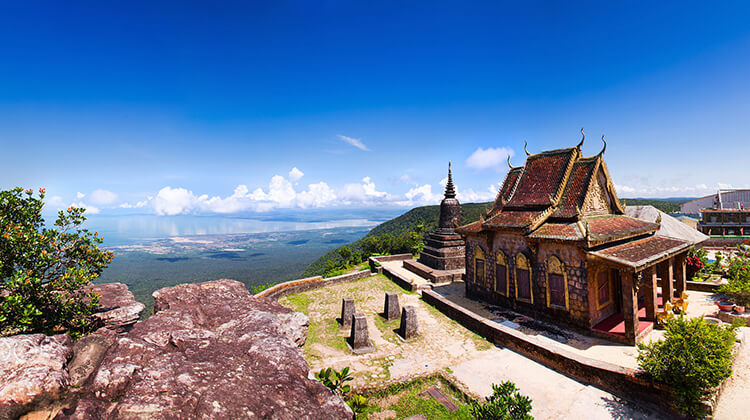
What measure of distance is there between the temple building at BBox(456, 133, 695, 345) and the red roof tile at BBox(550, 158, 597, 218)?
41 millimetres

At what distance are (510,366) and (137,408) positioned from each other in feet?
34.0

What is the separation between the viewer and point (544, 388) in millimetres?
9102

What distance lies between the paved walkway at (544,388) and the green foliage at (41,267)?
10793 mm

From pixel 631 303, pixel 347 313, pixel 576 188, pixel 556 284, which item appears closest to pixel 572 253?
pixel 556 284

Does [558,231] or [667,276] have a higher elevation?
[558,231]

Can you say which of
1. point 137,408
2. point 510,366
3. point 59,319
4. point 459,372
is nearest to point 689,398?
point 510,366

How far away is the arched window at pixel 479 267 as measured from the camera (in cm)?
1642

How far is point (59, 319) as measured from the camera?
7039 millimetres

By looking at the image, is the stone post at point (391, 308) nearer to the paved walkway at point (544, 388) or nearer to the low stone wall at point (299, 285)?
the paved walkway at point (544, 388)

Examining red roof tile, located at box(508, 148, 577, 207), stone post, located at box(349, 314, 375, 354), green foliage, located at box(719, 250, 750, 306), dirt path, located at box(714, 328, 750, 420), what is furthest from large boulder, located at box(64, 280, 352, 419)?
green foliage, located at box(719, 250, 750, 306)

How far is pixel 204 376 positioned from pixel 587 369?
34.2 ft

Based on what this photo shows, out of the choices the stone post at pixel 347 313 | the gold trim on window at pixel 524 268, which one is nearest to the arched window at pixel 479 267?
the gold trim on window at pixel 524 268

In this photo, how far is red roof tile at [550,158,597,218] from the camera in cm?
1397

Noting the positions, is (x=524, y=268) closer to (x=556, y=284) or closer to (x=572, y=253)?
(x=556, y=284)
